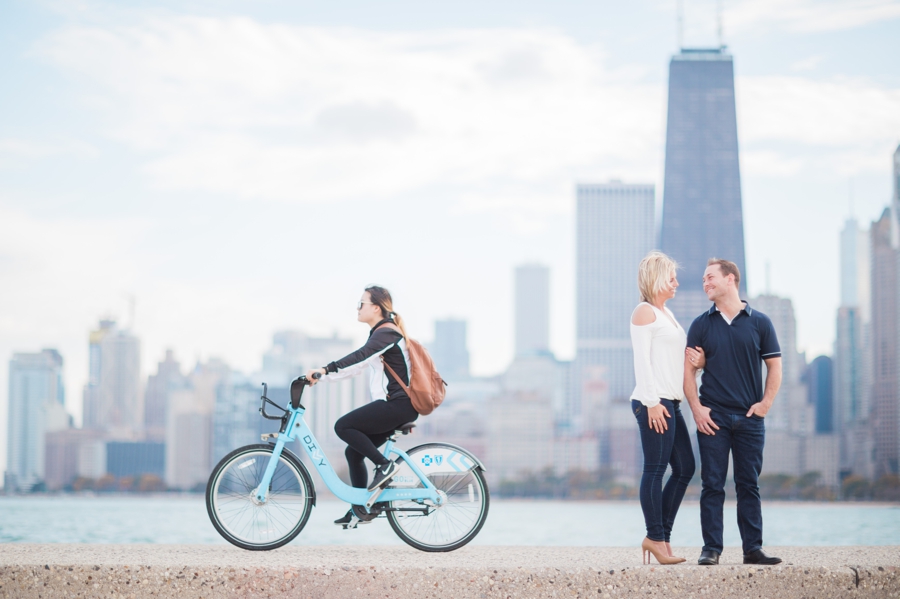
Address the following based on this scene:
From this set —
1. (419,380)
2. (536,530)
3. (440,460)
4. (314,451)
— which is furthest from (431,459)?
(536,530)

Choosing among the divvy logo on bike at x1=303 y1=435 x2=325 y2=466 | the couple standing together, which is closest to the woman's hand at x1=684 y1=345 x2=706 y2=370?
the couple standing together

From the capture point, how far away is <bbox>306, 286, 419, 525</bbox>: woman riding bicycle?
6582 millimetres

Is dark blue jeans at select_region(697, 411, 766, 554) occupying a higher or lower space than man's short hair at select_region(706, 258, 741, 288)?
lower

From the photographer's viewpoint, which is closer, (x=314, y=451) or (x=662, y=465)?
(x=662, y=465)

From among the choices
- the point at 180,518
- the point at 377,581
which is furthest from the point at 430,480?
the point at 180,518

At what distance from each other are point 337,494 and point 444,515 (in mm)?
717

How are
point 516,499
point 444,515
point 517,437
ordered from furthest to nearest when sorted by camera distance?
point 517,437 → point 516,499 → point 444,515

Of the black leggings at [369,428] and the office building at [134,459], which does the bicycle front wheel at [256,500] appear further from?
the office building at [134,459]

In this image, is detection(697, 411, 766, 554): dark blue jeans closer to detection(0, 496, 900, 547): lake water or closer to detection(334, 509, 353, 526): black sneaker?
detection(334, 509, 353, 526): black sneaker

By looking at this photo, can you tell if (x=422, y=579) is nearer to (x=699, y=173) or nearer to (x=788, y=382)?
(x=788, y=382)

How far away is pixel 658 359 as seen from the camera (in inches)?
250

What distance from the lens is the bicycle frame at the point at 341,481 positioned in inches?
258

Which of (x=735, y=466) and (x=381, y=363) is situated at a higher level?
(x=381, y=363)

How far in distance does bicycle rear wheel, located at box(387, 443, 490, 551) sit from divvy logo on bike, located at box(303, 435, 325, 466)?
1.85 ft
